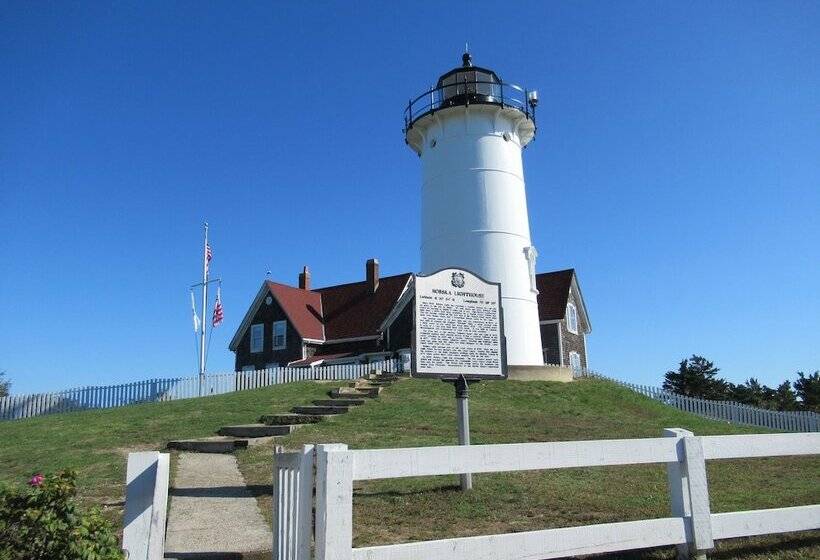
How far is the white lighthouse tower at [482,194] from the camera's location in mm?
27375

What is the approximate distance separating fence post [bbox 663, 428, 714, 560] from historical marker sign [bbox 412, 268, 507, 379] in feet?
12.2

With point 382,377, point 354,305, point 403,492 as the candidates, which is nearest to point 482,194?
point 382,377

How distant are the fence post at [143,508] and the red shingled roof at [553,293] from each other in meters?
32.0

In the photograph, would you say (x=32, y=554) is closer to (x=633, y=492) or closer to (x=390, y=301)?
(x=633, y=492)

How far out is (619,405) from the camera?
24.7m

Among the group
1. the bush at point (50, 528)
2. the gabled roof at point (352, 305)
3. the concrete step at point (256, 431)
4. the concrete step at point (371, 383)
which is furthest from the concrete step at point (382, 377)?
the bush at point (50, 528)

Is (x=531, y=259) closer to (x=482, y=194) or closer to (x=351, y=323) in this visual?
(x=482, y=194)

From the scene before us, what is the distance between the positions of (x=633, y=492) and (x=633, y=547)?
12.6 feet

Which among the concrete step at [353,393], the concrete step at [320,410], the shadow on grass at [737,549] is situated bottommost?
the shadow on grass at [737,549]

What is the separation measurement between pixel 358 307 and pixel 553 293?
10.8 m

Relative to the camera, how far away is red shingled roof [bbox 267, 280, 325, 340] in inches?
1414

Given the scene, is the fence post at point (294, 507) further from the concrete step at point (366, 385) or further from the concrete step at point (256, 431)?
the concrete step at point (366, 385)

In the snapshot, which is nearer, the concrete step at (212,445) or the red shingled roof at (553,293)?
the concrete step at (212,445)

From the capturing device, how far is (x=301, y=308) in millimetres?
37344
